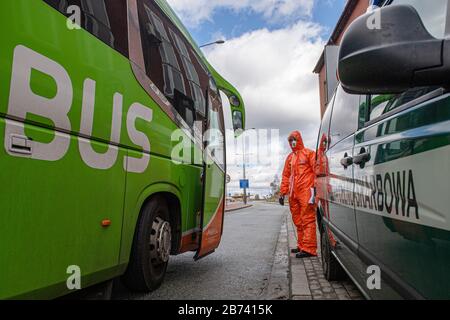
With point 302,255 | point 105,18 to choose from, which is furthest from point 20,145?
point 302,255

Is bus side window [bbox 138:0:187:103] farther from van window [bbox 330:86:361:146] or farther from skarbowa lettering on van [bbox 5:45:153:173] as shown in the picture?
van window [bbox 330:86:361:146]

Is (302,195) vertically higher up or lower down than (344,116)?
lower down

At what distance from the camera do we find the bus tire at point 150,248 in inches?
127

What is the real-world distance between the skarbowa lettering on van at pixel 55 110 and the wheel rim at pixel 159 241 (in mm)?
895

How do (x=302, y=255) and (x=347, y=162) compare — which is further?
(x=302, y=255)

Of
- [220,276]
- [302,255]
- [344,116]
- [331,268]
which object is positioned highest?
[344,116]

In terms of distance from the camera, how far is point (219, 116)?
5.55m

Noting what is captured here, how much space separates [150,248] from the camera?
348 centimetres

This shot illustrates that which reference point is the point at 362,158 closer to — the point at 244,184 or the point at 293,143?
the point at 293,143

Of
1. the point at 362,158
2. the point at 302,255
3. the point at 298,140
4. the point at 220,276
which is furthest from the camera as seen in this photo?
the point at 298,140

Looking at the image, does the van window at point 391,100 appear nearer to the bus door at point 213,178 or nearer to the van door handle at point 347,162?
the van door handle at point 347,162

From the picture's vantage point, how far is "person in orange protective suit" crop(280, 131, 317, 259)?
5.50 metres

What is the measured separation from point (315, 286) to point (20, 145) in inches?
126

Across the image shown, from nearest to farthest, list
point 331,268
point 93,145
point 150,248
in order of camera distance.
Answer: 1. point 93,145
2. point 150,248
3. point 331,268
